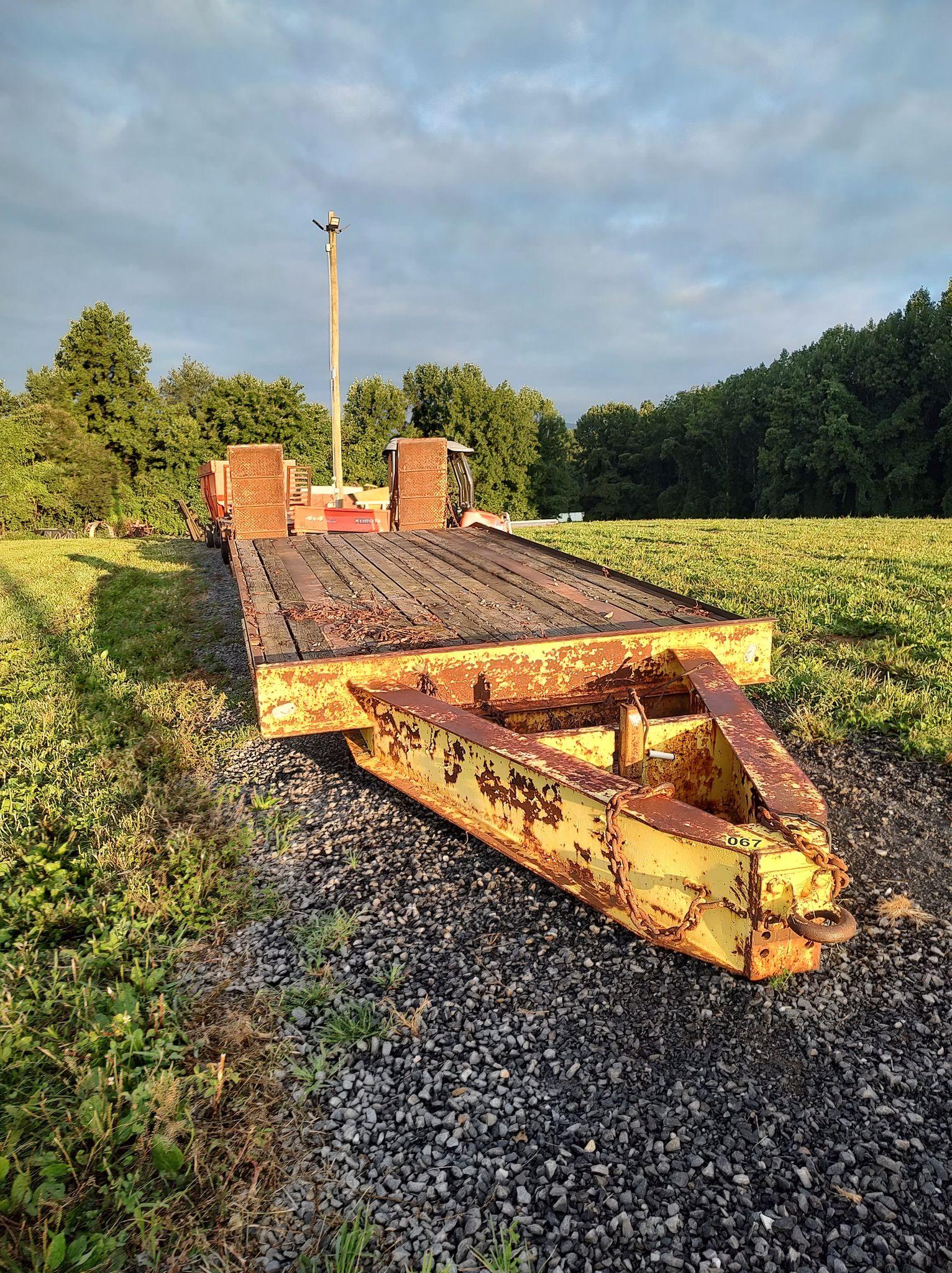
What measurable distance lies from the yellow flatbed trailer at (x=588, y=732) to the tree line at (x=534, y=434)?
111 ft

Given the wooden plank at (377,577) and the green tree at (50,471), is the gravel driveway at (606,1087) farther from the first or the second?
the green tree at (50,471)

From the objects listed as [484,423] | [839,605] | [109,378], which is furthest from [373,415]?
[839,605]

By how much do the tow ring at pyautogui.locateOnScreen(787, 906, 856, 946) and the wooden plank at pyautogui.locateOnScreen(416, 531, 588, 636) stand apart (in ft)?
5.86

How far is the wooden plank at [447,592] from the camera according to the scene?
12.4 feet

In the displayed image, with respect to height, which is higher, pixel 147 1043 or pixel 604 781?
pixel 604 781

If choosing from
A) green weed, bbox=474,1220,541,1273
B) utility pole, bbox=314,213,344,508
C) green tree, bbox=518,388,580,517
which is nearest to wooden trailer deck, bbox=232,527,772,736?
green weed, bbox=474,1220,541,1273

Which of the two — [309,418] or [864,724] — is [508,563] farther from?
[309,418]

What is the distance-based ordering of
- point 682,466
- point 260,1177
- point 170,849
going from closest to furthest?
point 260,1177, point 170,849, point 682,466

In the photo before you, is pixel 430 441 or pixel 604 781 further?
pixel 430 441

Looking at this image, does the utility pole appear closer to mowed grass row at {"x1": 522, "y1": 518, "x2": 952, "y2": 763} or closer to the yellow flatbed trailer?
mowed grass row at {"x1": 522, "y1": 518, "x2": 952, "y2": 763}

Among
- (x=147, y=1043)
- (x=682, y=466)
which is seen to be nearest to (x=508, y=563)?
(x=147, y=1043)

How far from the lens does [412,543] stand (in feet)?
22.3

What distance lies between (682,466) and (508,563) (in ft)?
172

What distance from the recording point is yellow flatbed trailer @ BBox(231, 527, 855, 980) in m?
2.15
